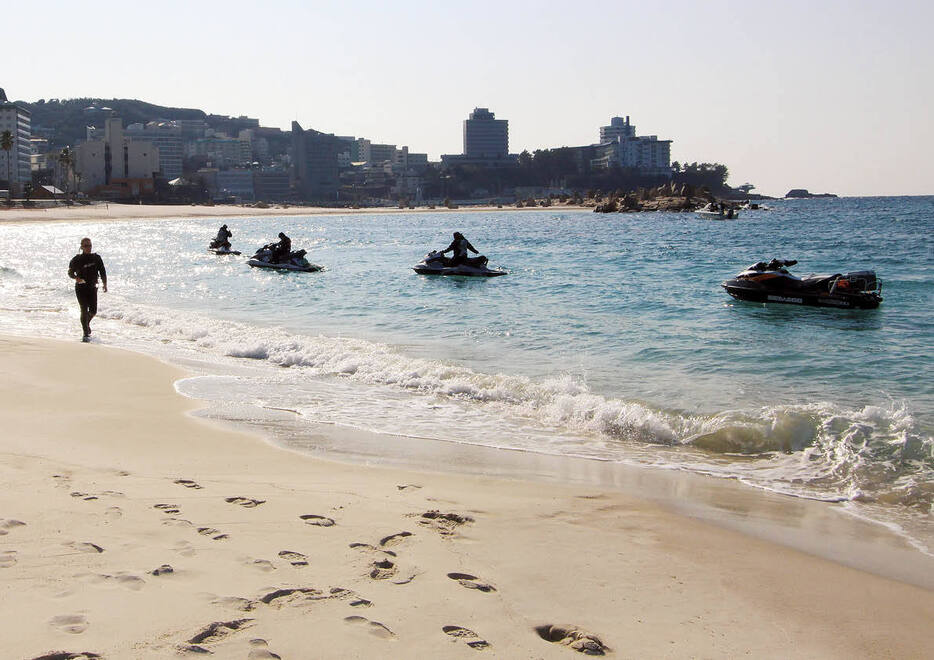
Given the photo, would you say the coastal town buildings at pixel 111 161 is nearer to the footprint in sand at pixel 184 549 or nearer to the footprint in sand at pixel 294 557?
the footprint in sand at pixel 184 549

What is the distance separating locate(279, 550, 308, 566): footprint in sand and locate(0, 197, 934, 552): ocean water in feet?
10.3

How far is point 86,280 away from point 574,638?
1276 cm

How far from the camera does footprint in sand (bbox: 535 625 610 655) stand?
3.42 m

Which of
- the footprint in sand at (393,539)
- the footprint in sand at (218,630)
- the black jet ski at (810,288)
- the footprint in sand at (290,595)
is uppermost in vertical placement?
the black jet ski at (810,288)

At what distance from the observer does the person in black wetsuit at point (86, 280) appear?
13945mm

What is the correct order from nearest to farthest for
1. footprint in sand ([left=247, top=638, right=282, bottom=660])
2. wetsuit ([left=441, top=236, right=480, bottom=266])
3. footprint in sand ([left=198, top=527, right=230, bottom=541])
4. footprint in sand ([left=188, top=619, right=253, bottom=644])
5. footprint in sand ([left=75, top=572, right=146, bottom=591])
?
footprint in sand ([left=247, top=638, right=282, bottom=660]), footprint in sand ([left=188, top=619, right=253, bottom=644]), footprint in sand ([left=75, top=572, right=146, bottom=591]), footprint in sand ([left=198, top=527, right=230, bottom=541]), wetsuit ([left=441, top=236, right=480, bottom=266])

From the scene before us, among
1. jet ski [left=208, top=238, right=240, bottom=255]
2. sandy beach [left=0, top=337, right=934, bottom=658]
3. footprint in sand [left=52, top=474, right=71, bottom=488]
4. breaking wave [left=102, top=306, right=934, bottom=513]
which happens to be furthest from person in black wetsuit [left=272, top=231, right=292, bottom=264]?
footprint in sand [left=52, top=474, right=71, bottom=488]

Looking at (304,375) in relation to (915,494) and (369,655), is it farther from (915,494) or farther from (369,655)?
(369,655)

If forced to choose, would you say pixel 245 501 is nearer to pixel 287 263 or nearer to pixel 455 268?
pixel 455 268

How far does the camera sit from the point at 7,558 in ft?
12.8

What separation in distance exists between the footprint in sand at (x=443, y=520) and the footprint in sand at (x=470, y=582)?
0.68 metres

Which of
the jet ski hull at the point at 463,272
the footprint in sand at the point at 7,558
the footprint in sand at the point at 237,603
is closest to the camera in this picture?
the footprint in sand at the point at 237,603

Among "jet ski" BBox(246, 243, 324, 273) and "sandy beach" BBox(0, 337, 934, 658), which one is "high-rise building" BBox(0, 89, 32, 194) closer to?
"jet ski" BBox(246, 243, 324, 273)

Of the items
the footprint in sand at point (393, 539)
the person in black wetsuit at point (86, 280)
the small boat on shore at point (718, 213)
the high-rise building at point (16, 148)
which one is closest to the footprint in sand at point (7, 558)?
the footprint in sand at point (393, 539)
